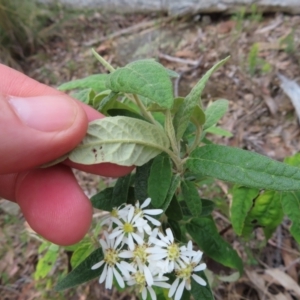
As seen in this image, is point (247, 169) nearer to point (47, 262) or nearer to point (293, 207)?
point (293, 207)

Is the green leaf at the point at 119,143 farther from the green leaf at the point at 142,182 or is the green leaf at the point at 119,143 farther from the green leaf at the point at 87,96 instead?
the green leaf at the point at 87,96

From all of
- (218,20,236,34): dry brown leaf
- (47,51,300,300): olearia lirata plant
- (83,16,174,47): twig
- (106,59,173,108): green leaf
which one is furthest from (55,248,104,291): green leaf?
(83,16,174,47): twig

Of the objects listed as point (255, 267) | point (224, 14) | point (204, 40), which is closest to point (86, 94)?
point (255, 267)

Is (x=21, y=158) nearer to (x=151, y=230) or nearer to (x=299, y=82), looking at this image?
(x=151, y=230)

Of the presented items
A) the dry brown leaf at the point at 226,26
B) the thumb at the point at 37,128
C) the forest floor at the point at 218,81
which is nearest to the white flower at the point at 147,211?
the thumb at the point at 37,128

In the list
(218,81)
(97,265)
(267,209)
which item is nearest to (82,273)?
(97,265)

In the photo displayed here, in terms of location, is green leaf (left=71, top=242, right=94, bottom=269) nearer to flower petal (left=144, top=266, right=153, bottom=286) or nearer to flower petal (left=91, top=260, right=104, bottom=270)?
flower petal (left=91, top=260, right=104, bottom=270)
